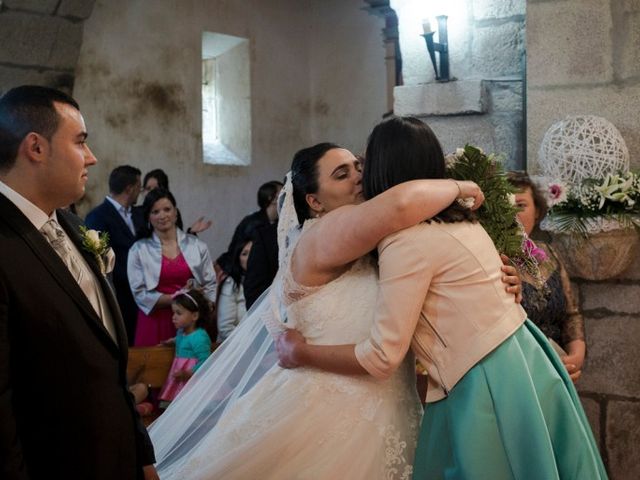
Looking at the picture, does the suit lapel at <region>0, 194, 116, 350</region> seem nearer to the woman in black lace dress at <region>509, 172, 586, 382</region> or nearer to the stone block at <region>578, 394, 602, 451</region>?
the woman in black lace dress at <region>509, 172, 586, 382</region>

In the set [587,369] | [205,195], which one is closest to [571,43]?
[587,369]

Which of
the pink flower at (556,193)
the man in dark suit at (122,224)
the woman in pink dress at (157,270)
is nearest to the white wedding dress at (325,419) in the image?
the pink flower at (556,193)

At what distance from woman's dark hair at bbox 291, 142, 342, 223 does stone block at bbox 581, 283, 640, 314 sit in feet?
5.32

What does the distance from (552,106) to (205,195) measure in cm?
497

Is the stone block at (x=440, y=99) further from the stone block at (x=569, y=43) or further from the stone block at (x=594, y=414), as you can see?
the stone block at (x=594, y=414)

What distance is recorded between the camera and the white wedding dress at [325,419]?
7.42 feet

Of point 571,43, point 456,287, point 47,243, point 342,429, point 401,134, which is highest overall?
point 571,43

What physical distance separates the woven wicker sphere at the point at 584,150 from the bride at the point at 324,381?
1.29 m

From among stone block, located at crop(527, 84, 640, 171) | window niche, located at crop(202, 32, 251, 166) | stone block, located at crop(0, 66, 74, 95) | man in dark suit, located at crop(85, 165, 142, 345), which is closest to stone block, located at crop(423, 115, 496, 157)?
stone block, located at crop(527, 84, 640, 171)

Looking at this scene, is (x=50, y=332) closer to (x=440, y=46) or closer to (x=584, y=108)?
(x=584, y=108)

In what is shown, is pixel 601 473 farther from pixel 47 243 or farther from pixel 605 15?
pixel 605 15

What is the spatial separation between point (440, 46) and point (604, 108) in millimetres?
826

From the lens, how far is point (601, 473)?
2203mm

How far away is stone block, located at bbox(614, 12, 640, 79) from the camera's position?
3570 mm
